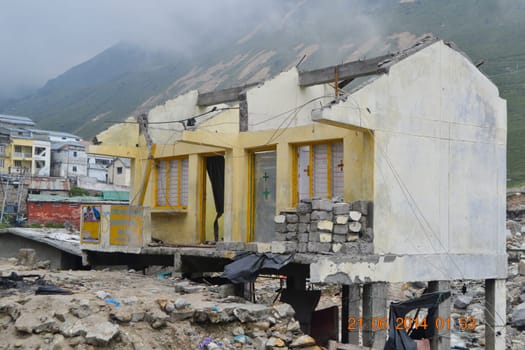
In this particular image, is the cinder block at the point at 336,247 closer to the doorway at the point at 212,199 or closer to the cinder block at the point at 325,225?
the cinder block at the point at 325,225

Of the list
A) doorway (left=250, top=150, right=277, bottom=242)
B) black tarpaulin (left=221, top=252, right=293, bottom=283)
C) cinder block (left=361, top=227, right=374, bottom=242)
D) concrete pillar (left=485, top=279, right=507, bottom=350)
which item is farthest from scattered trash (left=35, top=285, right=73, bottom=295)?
concrete pillar (left=485, top=279, right=507, bottom=350)

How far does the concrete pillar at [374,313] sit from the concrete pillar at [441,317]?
2.27m

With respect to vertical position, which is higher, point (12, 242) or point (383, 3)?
point (383, 3)

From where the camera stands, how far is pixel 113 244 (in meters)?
21.5

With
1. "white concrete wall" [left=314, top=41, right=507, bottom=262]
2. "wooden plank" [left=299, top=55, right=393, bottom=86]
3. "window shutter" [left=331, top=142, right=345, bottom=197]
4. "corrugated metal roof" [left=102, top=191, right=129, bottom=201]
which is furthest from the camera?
"corrugated metal roof" [left=102, top=191, right=129, bottom=201]

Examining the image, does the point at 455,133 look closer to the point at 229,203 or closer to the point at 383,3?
the point at 229,203

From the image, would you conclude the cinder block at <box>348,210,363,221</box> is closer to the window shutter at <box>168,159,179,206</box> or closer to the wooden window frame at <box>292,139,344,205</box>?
the wooden window frame at <box>292,139,344,205</box>

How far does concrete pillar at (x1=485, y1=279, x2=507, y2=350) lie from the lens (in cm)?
1939

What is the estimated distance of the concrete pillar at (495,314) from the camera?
19.4 meters

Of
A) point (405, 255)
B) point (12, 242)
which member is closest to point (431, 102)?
point (405, 255)

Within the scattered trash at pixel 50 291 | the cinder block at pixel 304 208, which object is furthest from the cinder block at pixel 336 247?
the scattered trash at pixel 50 291

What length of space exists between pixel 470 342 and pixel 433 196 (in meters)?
8.77

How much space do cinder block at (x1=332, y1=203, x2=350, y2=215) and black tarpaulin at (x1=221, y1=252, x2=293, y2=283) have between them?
1463mm

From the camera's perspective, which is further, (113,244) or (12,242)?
(12,242)
